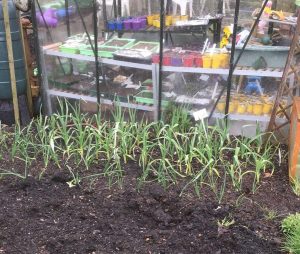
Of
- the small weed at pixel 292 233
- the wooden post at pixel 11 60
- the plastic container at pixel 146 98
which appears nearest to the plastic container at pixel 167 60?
the plastic container at pixel 146 98

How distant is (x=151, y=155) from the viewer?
3633 millimetres

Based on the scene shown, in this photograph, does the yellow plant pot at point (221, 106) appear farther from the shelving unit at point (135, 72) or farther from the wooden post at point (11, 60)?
the wooden post at point (11, 60)

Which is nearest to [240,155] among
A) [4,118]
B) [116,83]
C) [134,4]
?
[116,83]

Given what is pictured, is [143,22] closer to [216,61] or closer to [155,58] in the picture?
[155,58]

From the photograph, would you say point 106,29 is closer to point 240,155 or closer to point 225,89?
point 225,89

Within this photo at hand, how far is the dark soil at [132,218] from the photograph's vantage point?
2.65 metres

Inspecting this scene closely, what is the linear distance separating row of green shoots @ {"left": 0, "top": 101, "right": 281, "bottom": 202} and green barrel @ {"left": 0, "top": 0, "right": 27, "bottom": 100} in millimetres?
893

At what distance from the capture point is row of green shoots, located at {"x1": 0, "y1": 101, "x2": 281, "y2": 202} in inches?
129

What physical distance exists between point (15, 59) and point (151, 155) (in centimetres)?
193

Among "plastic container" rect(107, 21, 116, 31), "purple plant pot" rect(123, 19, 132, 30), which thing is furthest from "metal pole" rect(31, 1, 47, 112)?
"purple plant pot" rect(123, 19, 132, 30)

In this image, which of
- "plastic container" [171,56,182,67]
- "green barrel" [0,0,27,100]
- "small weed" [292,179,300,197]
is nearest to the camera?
"small weed" [292,179,300,197]

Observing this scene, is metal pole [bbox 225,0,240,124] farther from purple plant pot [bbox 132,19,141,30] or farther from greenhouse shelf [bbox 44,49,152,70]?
purple plant pot [bbox 132,19,141,30]

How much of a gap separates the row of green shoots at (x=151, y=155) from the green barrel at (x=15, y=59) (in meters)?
0.89

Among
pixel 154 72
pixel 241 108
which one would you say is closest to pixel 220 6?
pixel 154 72
